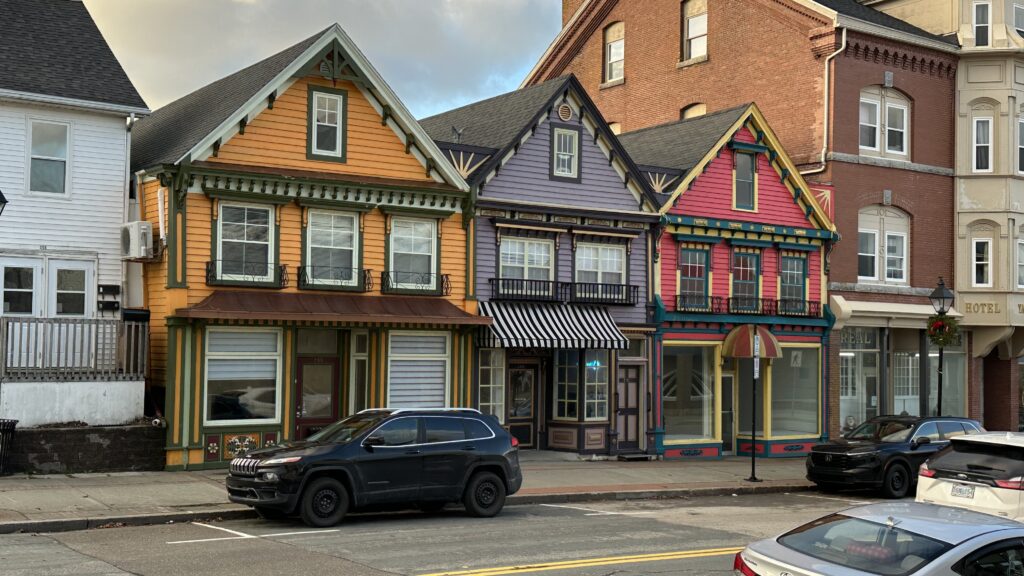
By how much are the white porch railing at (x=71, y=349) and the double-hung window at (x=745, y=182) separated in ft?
51.2

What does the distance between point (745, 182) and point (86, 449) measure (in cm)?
1786

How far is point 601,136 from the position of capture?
89.4ft

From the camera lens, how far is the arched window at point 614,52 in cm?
4012

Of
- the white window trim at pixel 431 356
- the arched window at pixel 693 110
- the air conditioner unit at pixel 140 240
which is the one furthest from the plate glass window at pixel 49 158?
the arched window at pixel 693 110

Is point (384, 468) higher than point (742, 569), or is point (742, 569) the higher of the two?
point (742, 569)

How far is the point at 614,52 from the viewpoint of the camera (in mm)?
40750

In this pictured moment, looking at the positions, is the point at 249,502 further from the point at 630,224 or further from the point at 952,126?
the point at 952,126

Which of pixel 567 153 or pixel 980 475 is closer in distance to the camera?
pixel 980 475

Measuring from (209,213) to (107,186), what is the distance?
260 centimetres

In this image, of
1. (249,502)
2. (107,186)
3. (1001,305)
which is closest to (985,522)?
(249,502)

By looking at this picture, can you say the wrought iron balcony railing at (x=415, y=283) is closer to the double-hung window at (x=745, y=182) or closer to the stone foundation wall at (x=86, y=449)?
the stone foundation wall at (x=86, y=449)

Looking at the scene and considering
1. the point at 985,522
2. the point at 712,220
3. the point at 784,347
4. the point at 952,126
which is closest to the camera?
the point at 985,522

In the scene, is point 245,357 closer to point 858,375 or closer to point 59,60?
point 59,60

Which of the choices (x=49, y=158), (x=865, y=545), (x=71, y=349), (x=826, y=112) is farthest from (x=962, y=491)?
(x=826, y=112)
